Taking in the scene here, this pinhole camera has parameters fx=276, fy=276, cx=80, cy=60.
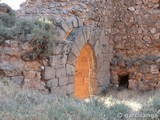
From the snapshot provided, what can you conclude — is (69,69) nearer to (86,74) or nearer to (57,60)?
(57,60)

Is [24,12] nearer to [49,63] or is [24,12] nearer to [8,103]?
[49,63]

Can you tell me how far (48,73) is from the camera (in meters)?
5.71

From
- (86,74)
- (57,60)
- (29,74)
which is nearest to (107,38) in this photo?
(86,74)

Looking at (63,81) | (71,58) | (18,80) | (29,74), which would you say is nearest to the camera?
(18,80)

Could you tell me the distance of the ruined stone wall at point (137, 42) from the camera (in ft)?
27.8

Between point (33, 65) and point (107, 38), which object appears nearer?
point (33, 65)

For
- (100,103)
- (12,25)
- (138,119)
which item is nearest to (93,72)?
(12,25)

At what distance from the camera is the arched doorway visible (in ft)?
26.7

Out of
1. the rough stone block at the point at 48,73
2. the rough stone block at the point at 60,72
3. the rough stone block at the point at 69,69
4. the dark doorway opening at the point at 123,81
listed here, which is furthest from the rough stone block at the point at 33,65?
the dark doorway opening at the point at 123,81

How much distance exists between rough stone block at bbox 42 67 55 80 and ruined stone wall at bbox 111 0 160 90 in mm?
3531

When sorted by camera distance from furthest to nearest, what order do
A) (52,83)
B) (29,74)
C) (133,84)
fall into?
(133,84), (52,83), (29,74)

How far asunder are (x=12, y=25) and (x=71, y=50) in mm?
1455

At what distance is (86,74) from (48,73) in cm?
283

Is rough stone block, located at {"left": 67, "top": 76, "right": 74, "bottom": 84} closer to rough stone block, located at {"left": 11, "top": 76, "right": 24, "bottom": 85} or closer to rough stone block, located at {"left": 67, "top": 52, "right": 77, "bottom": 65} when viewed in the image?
rough stone block, located at {"left": 67, "top": 52, "right": 77, "bottom": 65}
